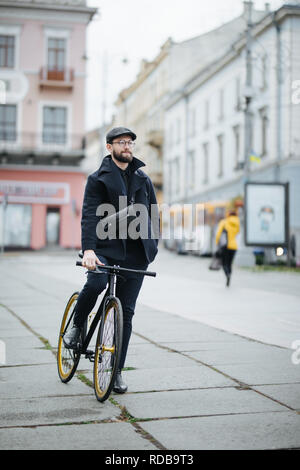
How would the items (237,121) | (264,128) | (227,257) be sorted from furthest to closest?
(237,121) → (264,128) → (227,257)

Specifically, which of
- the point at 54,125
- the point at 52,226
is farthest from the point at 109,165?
the point at 54,125

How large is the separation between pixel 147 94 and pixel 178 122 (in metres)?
14.4

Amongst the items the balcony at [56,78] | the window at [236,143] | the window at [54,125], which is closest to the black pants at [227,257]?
the window at [236,143]

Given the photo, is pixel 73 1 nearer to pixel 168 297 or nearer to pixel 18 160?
pixel 18 160

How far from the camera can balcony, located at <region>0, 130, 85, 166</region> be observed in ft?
128

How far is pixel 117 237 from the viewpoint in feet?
16.8

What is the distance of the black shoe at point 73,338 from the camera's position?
5203mm

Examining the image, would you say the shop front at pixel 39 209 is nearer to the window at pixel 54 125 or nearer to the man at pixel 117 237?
the window at pixel 54 125

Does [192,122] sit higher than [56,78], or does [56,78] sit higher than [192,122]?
[56,78]

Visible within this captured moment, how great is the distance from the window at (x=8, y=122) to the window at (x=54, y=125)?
65.4 inches

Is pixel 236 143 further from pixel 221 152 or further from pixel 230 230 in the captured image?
pixel 230 230

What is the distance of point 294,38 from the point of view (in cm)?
3291

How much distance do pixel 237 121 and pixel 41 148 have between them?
36.9 ft

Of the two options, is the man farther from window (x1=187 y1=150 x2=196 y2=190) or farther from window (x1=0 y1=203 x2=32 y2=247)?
window (x1=187 y1=150 x2=196 y2=190)
